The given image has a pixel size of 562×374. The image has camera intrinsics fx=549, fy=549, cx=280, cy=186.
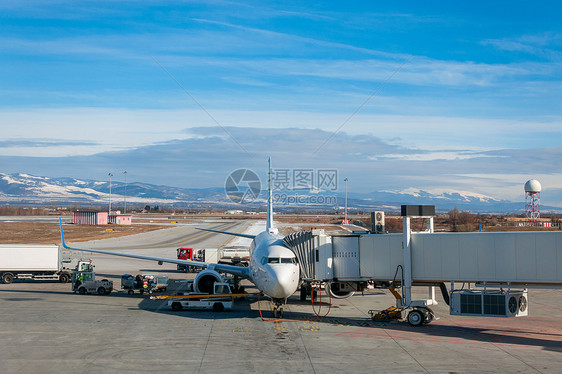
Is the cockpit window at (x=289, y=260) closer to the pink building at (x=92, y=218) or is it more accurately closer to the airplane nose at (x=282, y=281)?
the airplane nose at (x=282, y=281)

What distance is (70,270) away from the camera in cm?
5847

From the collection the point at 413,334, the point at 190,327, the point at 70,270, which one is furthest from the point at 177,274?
the point at 413,334

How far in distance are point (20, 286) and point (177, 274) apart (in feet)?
60.4

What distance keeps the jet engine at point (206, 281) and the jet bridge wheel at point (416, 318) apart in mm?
15506

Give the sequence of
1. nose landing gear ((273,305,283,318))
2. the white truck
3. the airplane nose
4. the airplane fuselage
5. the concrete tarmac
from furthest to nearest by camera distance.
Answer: the white truck < nose landing gear ((273,305,283,318)) < the airplane fuselage < the airplane nose < the concrete tarmac

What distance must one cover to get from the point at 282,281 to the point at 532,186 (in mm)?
157705

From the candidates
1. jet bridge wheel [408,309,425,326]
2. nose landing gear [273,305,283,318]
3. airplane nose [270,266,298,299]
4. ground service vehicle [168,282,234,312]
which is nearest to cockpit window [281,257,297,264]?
airplane nose [270,266,298,299]

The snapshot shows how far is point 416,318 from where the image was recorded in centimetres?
3356

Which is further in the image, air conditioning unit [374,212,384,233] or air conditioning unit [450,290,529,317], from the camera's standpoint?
air conditioning unit [374,212,384,233]

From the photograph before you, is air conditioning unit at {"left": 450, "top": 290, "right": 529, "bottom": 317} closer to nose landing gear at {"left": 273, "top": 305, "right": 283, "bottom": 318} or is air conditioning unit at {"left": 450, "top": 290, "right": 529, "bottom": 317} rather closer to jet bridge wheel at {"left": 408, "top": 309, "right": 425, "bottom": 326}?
jet bridge wheel at {"left": 408, "top": 309, "right": 425, "bottom": 326}

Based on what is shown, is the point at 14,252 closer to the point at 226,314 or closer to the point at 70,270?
the point at 70,270

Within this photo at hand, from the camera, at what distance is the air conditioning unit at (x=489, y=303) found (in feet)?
103

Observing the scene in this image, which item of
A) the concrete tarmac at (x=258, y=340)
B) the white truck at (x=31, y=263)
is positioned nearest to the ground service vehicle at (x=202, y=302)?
the concrete tarmac at (x=258, y=340)

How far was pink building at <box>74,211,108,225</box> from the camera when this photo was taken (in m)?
169
